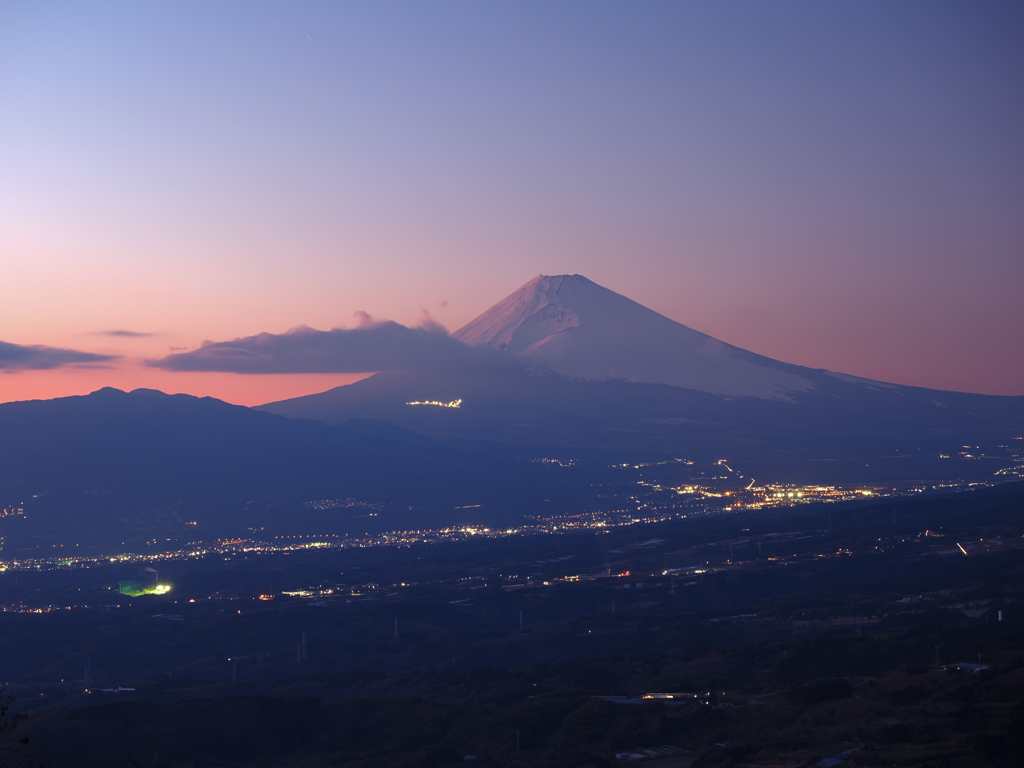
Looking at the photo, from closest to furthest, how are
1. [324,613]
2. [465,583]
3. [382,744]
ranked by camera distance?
[382,744] → [324,613] → [465,583]

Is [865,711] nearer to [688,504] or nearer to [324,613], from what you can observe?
[324,613]

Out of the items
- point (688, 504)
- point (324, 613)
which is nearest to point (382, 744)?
point (324, 613)

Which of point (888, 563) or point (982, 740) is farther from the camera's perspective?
point (888, 563)

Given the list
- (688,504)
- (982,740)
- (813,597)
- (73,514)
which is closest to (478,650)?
(813,597)

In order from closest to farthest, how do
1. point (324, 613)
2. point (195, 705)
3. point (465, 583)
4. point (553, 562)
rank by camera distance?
point (195, 705), point (324, 613), point (465, 583), point (553, 562)

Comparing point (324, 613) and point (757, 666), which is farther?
point (324, 613)

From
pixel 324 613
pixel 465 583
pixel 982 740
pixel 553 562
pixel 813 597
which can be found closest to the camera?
pixel 982 740

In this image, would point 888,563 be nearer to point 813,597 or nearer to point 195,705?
point 813,597

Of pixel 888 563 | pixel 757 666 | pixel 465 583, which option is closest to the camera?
pixel 757 666

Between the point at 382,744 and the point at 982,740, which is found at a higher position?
the point at 982,740
